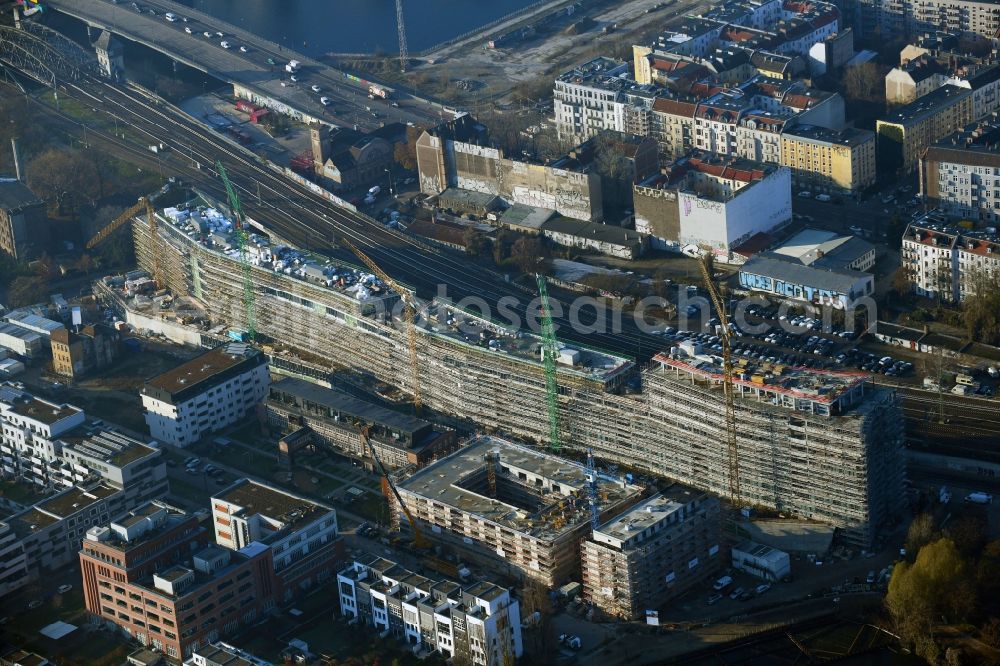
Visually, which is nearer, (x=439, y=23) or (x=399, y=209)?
(x=399, y=209)

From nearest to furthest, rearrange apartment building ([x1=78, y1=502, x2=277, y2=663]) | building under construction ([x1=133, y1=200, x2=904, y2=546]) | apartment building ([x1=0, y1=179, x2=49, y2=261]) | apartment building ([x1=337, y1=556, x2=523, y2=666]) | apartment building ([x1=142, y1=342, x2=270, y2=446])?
apartment building ([x1=337, y1=556, x2=523, y2=666]), apartment building ([x1=78, y1=502, x2=277, y2=663]), building under construction ([x1=133, y1=200, x2=904, y2=546]), apartment building ([x1=142, y1=342, x2=270, y2=446]), apartment building ([x1=0, y1=179, x2=49, y2=261])

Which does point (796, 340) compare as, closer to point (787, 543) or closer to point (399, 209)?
point (787, 543)

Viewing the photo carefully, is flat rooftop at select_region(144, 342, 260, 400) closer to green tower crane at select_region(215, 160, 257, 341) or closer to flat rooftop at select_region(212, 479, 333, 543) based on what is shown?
green tower crane at select_region(215, 160, 257, 341)

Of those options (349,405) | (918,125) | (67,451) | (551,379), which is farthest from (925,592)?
(918,125)

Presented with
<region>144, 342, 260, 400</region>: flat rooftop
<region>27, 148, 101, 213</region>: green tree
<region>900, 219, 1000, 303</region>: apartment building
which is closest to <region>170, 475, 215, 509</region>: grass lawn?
A: <region>144, 342, 260, 400</region>: flat rooftop

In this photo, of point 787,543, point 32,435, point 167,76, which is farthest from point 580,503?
point 167,76
